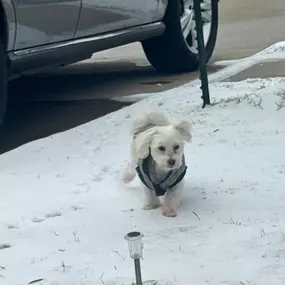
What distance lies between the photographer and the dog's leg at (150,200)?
12.5ft

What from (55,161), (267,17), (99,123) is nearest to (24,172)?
(55,161)

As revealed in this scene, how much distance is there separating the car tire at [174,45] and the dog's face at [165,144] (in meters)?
3.52

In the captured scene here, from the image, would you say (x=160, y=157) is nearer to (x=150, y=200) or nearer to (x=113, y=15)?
(x=150, y=200)

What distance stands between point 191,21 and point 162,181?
402cm

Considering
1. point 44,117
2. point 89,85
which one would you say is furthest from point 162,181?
point 89,85

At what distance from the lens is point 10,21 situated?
4984 millimetres

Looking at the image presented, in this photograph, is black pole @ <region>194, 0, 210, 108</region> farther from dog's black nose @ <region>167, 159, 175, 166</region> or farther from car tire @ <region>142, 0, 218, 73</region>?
dog's black nose @ <region>167, 159, 175, 166</region>

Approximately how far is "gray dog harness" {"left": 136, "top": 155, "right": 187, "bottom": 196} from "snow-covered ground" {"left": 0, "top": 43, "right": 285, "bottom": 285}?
0.11 m

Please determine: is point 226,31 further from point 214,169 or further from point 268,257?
point 268,257

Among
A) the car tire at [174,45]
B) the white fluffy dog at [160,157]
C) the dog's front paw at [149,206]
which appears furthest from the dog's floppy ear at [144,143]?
the car tire at [174,45]

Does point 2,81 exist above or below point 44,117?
above

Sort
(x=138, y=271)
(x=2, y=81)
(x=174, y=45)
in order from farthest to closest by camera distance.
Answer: (x=174, y=45) → (x=2, y=81) → (x=138, y=271)

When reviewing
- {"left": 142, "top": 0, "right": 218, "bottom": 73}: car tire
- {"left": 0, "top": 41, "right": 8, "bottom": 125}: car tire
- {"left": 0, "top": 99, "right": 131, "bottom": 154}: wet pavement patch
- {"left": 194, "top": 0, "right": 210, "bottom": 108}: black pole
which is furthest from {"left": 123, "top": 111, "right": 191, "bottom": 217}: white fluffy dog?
{"left": 142, "top": 0, "right": 218, "bottom": 73}: car tire

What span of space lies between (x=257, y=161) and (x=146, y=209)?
0.85 metres
